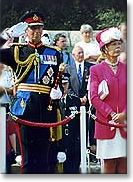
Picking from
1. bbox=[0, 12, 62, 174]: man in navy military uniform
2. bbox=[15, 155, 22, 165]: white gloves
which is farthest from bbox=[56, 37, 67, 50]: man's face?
bbox=[15, 155, 22, 165]: white gloves

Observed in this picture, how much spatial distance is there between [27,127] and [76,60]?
30 cm

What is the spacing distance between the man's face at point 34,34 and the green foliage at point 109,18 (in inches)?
8.3

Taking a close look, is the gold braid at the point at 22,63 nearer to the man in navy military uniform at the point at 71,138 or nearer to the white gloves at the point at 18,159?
the man in navy military uniform at the point at 71,138

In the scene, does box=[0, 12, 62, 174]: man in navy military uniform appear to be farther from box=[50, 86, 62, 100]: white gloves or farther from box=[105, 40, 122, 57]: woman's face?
box=[105, 40, 122, 57]: woman's face

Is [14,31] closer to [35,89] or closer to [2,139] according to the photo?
[35,89]

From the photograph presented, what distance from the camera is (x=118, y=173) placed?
1806 mm

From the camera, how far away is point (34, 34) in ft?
5.97

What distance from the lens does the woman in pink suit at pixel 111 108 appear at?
5.90ft

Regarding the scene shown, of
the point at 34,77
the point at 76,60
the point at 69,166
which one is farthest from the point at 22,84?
the point at 69,166

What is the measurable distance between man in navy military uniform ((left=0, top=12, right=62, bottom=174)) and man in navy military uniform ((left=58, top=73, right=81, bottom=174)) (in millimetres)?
42

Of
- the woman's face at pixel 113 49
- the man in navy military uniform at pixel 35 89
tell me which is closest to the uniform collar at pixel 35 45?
the man in navy military uniform at pixel 35 89

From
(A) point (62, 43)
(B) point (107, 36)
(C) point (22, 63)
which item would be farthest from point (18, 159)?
(B) point (107, 36)

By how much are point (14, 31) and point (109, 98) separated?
1.38 feet

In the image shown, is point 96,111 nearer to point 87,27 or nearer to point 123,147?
Answer: point 123,147
